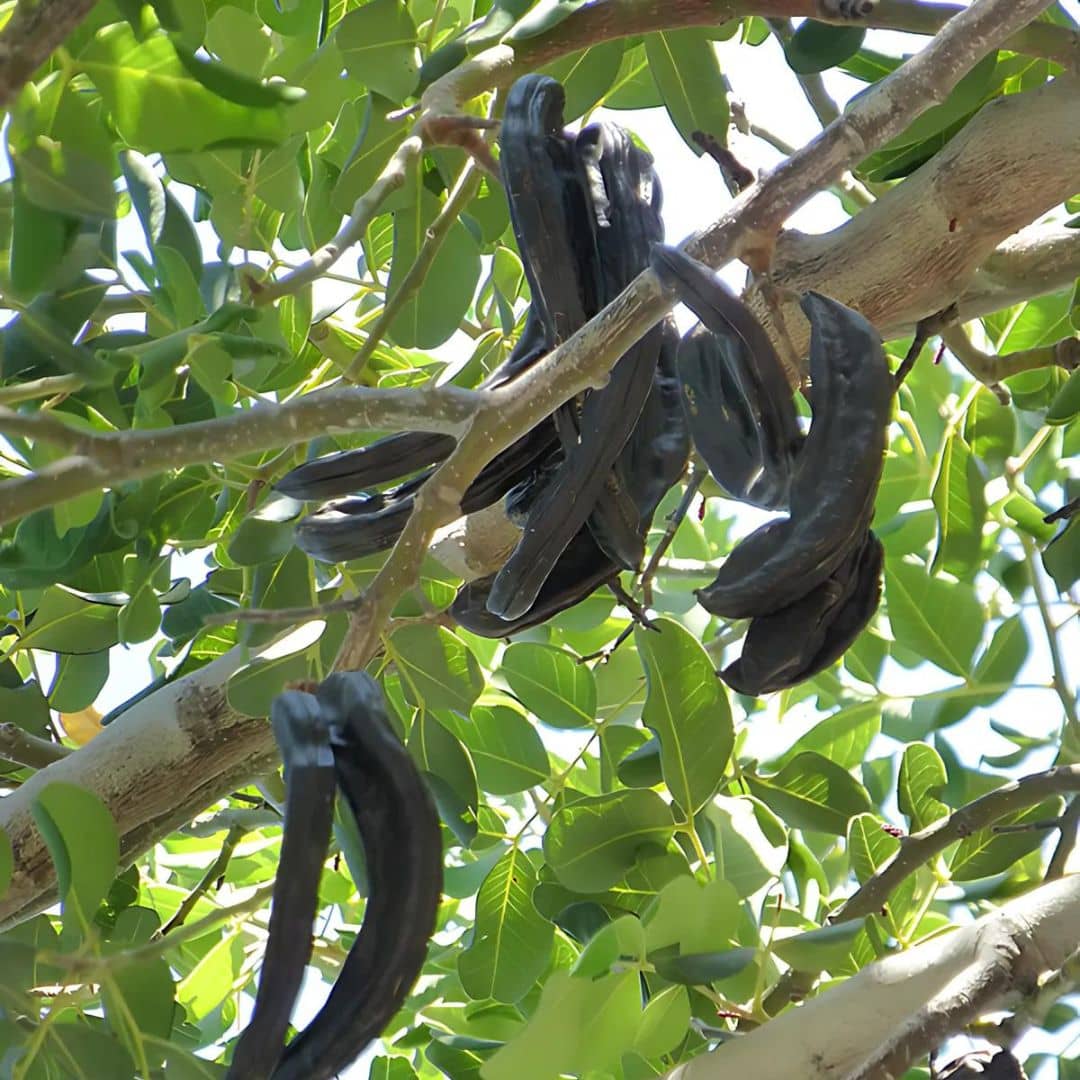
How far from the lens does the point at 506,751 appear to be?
3.91 feet

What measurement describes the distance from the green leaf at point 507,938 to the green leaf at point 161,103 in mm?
714

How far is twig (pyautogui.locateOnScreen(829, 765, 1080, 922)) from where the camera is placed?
42.1 inches

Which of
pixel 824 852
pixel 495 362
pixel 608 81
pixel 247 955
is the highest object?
pixel 608 81

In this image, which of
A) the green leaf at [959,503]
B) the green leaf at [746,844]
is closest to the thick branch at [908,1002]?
the green leaf at [746,844]

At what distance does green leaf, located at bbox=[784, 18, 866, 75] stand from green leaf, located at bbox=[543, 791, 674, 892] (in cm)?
53

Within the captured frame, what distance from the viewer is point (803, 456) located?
721 millimetres

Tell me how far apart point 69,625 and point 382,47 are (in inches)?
22.2

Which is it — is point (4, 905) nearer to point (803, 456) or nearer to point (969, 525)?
point (803, 456)

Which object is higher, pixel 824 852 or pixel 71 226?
pixel 71 226

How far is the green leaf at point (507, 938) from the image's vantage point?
111 centimetres

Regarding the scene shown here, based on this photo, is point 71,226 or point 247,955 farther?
point 247,955

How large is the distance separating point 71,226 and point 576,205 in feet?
1.16

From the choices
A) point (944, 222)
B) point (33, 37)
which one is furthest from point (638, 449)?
point (33, 37)

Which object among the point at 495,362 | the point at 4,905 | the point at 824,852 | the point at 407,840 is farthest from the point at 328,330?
the point at 824,852
